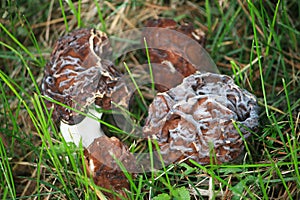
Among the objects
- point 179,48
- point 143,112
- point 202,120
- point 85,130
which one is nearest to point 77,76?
point 85,130

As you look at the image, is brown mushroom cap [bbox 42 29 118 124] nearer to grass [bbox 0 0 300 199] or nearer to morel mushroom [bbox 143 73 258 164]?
grass [bbox 0 0 300 199]

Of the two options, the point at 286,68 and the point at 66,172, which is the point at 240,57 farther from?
the point at 66,172

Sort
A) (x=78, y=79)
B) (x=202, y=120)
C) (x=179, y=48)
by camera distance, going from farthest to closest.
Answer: (x=179, y=48)
(x=78, y=79)
(x=202, y=120)

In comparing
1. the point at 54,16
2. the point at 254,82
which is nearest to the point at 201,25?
the point at 254,82

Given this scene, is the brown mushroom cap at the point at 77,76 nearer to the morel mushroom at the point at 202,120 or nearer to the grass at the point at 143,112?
the grass at the point at 143,112

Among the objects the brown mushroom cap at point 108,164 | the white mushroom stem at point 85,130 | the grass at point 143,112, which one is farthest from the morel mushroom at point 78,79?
the brown mushroom cap at point 108,164

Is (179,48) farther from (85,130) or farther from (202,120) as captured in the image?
(85,130)
